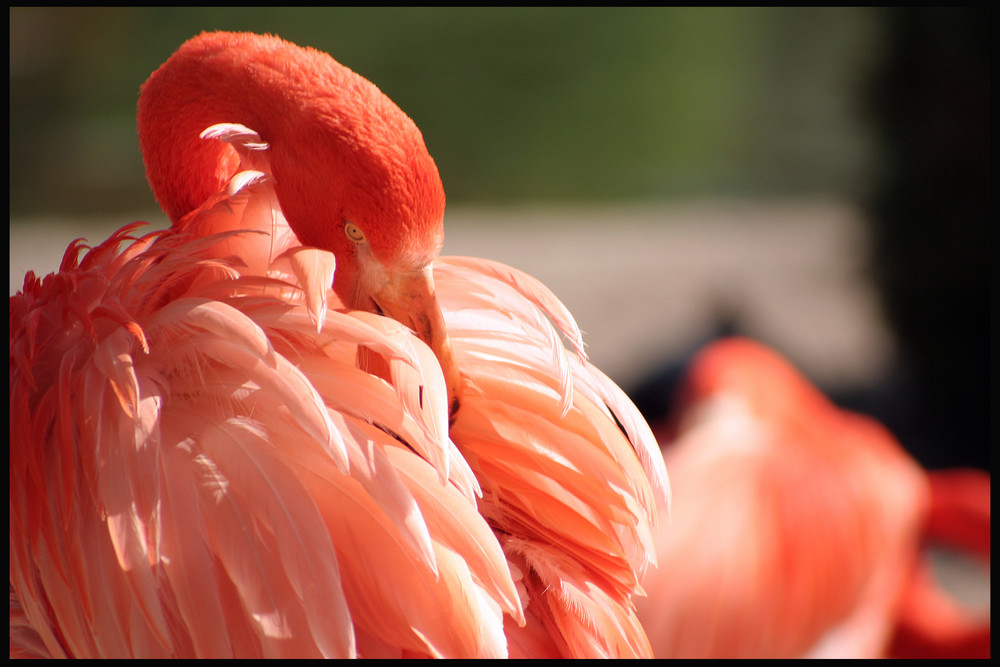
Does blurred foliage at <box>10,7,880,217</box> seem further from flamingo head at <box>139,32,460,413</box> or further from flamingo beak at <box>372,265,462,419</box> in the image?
flamingo beak at <box>372,265,462,419</box>

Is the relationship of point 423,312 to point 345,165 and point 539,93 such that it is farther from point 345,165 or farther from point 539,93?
point 539,93

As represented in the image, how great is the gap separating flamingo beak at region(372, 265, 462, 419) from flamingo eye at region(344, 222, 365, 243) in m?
0.05

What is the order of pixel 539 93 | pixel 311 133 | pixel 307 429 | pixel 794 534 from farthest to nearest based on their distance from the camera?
pixel 539 93
pixel 794 534
pixel 311 133
pixel 307 429

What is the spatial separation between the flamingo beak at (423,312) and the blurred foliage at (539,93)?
2.82m

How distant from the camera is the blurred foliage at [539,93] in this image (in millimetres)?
Answer: 3385

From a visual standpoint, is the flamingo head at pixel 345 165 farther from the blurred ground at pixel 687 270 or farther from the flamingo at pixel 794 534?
the blurred ground at pixel 687 270

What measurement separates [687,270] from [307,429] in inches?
106

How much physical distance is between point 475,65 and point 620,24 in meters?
0.79

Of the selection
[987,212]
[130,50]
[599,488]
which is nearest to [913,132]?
[987,212]

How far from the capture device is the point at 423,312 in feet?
2.53

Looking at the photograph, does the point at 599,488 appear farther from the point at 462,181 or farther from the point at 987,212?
the point at 462,181

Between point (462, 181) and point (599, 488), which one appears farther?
point (462, 181)

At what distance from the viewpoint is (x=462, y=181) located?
3.85 metres

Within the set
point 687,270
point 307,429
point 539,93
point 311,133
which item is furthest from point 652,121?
point 307,429
